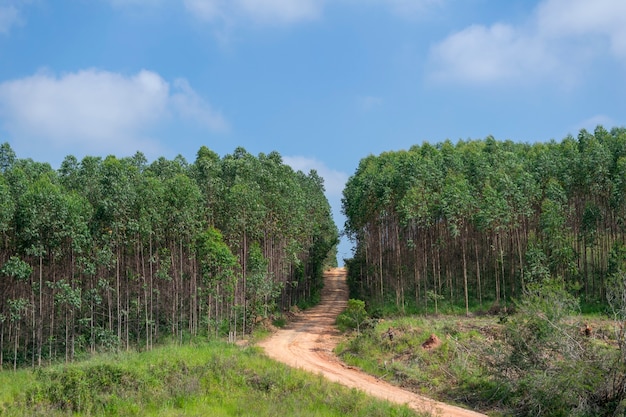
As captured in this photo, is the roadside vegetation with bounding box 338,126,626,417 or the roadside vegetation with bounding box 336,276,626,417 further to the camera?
the roadside vegetation with bounding box 338,126,626,417

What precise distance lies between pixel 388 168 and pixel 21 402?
117 ft

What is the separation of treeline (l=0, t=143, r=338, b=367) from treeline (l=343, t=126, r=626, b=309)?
32.5 ft

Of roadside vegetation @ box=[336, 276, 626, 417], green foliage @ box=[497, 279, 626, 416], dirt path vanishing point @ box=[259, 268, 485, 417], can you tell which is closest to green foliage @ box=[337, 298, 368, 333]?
dirt path vanishing point @ box=[259, 268, 485, 417]

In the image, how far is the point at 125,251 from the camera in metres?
39.1

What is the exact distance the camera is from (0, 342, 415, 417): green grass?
2114 cm

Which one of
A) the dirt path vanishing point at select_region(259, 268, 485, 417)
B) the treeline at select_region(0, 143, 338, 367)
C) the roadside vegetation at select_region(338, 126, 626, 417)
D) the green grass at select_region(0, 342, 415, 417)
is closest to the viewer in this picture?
the green grass at select_region(0, 342, 415, 417)

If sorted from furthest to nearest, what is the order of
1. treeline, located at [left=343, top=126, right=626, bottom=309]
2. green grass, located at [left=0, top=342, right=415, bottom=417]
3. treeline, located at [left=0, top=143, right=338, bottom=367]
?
treeline, located at [left=343, top=126, right=626, bottom=309]
treeline, located at [left=0, top=143, right=338, bottom=367]
green grass, located at [left=0, top=342, right=415, bottom=417]

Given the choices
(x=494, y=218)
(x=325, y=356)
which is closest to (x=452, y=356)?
(x=325, y=356)

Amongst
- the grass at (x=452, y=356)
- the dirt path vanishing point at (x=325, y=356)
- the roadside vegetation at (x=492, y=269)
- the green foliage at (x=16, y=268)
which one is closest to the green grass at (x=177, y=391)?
the dirt path vanishing point at (x=325, y=356)

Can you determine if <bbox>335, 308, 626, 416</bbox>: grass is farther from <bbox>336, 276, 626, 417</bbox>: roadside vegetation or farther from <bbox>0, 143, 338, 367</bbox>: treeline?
<bbox>0, 143, 338, 367</bbox>: treeline

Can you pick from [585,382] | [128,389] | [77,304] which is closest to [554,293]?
[585,382]

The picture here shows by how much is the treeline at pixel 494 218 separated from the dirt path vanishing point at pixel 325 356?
644cm

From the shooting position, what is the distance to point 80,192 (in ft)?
121

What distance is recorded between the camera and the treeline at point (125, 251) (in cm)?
3266
